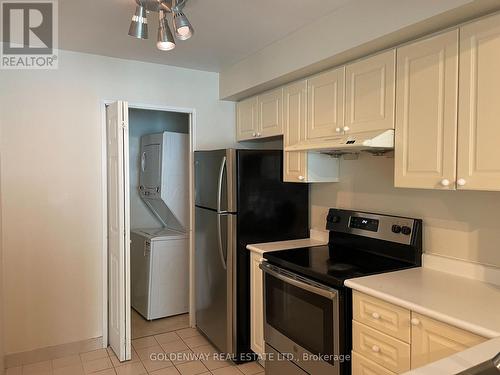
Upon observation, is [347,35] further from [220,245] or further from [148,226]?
[148,226]

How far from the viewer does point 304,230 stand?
309 cm

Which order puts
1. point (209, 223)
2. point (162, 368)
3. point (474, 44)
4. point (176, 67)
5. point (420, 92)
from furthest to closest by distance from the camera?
point (176, 67), point (209, 223), point (162, 368), point (420, 92), point (474, 44)

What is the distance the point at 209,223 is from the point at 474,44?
216 centimetres

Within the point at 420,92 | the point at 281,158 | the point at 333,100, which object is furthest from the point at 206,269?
the point at 420,92

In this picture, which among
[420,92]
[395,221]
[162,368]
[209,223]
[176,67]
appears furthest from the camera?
[176,67]

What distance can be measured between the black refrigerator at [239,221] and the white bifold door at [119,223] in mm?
656

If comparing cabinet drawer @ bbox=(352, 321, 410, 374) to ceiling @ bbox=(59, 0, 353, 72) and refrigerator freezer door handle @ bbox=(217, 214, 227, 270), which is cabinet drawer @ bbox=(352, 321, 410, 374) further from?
ceiling @ bbox=(59, 0, 353, 72)

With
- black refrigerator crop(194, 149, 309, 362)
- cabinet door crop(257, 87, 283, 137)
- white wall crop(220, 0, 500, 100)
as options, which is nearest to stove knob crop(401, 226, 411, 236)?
black refrigerator crop(194, 149, 309, 362)

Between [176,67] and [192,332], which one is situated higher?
Result: [176,67]

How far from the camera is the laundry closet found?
3.65 m

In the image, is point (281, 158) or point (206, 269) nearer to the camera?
point (281, 158)

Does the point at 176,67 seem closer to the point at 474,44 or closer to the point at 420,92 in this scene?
the point at 420,92

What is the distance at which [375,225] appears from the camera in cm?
246

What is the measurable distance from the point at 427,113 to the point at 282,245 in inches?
55.0
